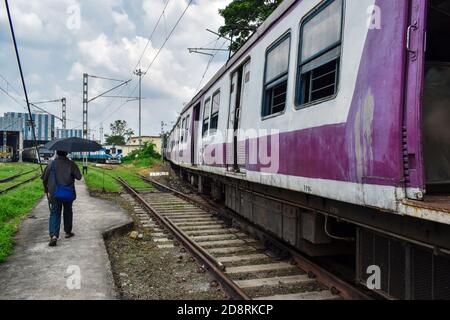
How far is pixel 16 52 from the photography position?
5195 mm

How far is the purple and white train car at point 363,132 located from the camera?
303 centimetres

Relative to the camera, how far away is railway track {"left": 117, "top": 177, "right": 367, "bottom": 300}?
4730 millimetres

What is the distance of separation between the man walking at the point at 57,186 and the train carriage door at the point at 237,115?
270 centimetres

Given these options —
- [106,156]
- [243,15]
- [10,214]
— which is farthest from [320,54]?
[106,156]

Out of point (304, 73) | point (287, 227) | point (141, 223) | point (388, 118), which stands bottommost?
point (141, 223)

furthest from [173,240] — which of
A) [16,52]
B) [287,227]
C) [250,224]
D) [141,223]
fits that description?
[16,52]

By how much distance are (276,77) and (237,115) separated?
2034 mm

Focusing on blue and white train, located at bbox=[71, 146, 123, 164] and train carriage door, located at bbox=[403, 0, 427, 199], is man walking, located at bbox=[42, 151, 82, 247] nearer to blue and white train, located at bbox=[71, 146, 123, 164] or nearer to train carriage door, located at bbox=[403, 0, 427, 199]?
train carriage door, located at bbox=[403, 0, 427, 199]

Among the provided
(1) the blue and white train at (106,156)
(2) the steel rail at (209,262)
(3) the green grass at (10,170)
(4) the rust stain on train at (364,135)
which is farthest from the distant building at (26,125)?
(4) the rust stain on train at (364,135)

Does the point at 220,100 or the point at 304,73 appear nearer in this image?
the point at 304,73

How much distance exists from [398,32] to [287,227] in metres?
3.22

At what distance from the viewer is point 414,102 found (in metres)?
2.96

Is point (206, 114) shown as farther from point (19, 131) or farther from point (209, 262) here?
point (19, 131)
